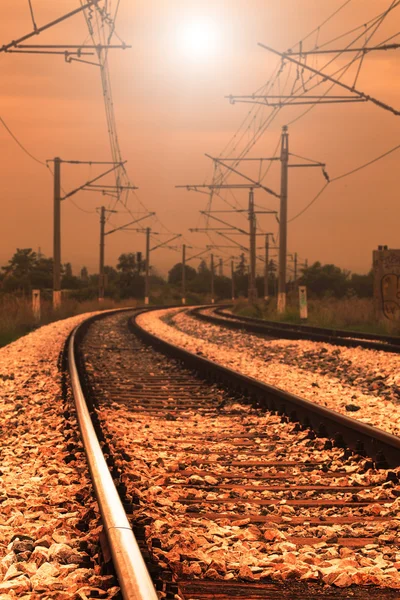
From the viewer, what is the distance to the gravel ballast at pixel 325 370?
10141 millimetres

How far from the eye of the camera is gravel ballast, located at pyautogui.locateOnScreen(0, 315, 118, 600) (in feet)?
11.8

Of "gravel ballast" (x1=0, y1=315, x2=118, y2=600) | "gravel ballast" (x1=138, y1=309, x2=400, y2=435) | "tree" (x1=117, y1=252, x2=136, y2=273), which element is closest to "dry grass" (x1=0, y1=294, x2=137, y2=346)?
"gravel ballast" (x1=138, y1=309, x2=400, y2=435)

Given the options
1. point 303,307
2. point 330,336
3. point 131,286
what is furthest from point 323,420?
point 131,286

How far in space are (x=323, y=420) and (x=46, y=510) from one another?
360 centimetres

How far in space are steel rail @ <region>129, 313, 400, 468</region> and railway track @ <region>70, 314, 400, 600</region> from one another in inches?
0.6

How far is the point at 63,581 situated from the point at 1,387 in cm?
879

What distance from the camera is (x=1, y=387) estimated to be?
39.8ft

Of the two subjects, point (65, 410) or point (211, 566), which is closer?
point (211, 566)

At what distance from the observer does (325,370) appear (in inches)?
595

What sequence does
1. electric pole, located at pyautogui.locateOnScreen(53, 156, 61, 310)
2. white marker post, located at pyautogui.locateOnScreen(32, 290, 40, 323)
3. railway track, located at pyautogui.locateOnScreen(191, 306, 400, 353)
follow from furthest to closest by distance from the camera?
electric pole, located at pyautogui.locateOnScreen(53, 156, 61, 310), white marker post, located at pyautogui.locateOnScreen(32, 290, 40, 323), railway track, located at pyautogui.locateOnScreen(191, 306, 400, 353)

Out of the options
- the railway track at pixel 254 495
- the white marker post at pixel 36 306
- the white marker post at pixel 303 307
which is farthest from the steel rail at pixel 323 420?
the white marker post at pixel 36 306

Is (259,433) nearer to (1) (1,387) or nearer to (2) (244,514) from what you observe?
(2) (244,514)

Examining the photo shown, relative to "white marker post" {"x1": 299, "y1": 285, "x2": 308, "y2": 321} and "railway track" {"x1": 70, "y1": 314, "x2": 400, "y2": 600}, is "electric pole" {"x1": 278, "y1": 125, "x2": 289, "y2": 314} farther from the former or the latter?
"railway track" {"x1": 70, "y1": 314, "x2": 400, "y2": 600}

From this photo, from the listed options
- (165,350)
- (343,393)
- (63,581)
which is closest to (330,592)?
(63,581)
